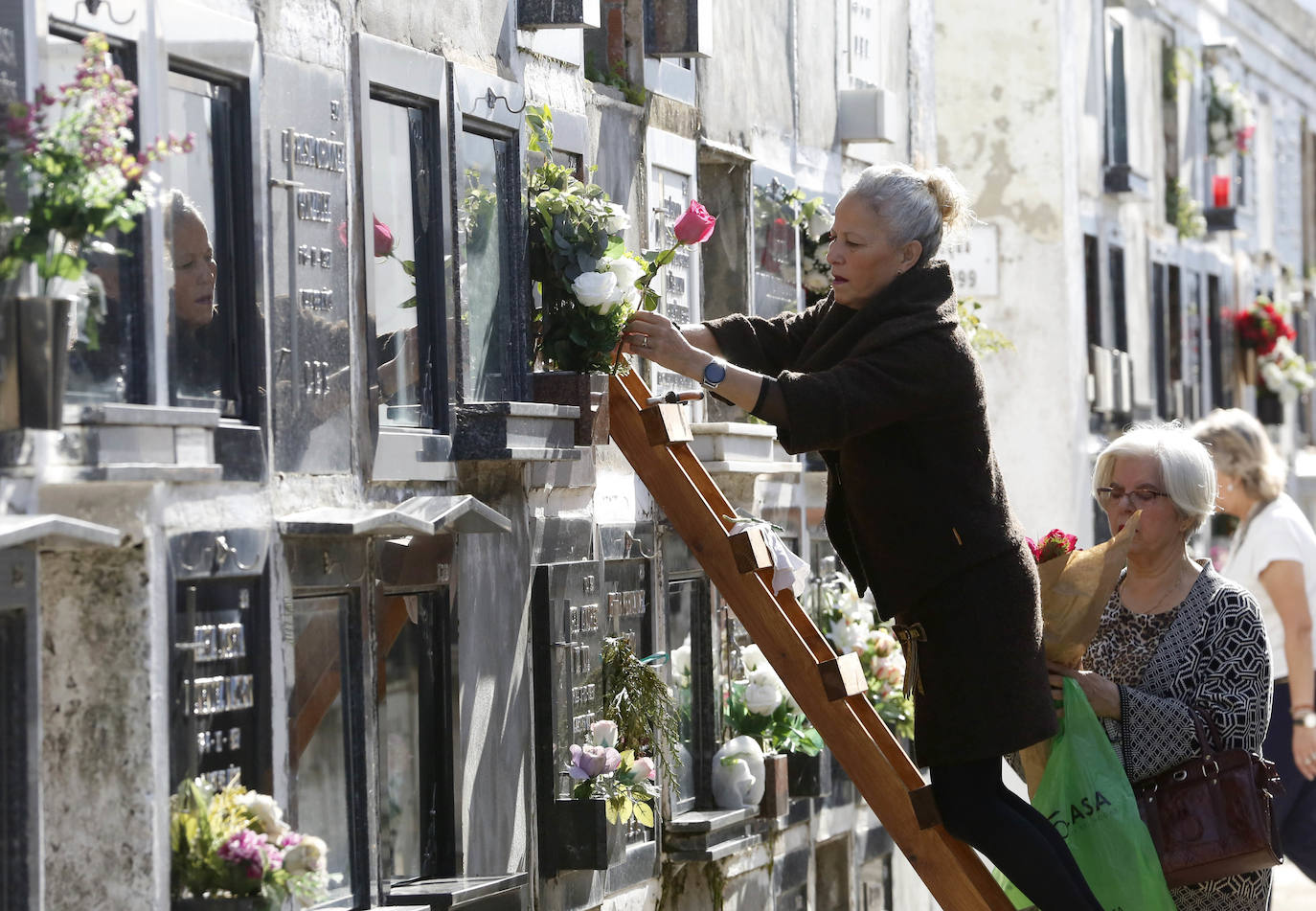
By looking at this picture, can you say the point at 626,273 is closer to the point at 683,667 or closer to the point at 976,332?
the point at 683,667

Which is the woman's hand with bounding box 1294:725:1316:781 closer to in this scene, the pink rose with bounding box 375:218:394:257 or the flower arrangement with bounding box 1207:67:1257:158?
the pink rose with bounding box 375:218:394:257

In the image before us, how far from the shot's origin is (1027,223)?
49.2 ft

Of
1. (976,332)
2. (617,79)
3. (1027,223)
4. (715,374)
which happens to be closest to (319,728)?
(715,374)

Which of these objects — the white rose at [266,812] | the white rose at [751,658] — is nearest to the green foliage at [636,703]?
the white rose at [751,658]

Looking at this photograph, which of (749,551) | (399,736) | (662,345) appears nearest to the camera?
(662,345)

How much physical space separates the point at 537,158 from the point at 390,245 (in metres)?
0.97

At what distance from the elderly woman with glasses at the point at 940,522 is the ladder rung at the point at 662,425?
1.84ft

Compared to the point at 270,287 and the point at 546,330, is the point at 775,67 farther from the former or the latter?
the point at 270,287

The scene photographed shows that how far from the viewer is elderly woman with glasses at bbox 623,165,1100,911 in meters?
5.66

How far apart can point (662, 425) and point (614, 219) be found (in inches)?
23.6

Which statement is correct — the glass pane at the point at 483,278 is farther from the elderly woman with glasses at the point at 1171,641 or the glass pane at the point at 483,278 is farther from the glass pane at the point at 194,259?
the elderly woman with glasses at the point at 1171,641

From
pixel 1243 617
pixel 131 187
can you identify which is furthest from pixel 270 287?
pixel 1243 617

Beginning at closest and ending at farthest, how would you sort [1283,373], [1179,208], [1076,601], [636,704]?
[1076,601], [636,704], [1179,208], [1283,373]

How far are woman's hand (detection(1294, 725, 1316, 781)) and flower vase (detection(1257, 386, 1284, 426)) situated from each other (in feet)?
43.0
